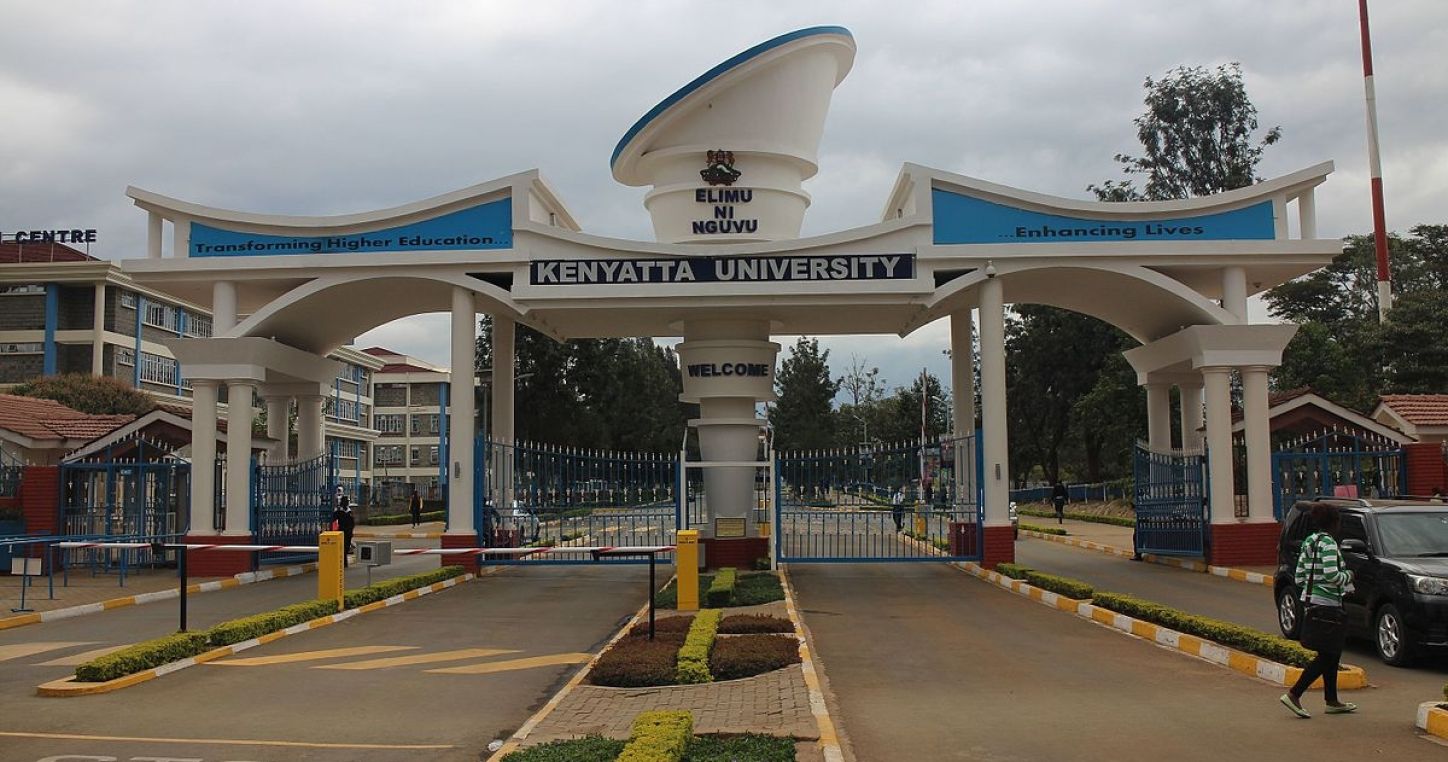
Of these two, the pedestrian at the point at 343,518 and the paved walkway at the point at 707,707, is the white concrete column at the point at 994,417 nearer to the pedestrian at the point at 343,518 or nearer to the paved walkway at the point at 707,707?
the paved walkway at the point at 707,707

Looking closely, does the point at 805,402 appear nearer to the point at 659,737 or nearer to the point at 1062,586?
the point at 1062,586

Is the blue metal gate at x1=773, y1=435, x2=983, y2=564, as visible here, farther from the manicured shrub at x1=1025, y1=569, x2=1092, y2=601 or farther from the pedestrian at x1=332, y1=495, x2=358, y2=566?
the pedestrian at x1=332, y1=495, x2=358, y2=566

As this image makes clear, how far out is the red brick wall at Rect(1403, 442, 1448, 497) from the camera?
2152 cm

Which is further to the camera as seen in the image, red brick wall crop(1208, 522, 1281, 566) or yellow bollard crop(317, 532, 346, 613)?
red brick wall crop(1208, 522, 1281, 566)

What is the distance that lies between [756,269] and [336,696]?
1244cm

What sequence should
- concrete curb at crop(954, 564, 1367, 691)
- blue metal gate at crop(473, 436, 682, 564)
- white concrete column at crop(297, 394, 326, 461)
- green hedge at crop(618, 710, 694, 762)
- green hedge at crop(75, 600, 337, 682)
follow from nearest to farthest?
green hedge at crop(618, 710, 694, 762) → concrete curb at crop(954, 564, 1367, 691) → green hedge at crop(75, 600, 337, 682) → blue metal gate at crop(473, 436, 682, 564) → white concrete column at crop(297, 394, 326, 461)

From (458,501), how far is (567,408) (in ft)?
90.2

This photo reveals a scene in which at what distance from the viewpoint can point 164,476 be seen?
23047 mm

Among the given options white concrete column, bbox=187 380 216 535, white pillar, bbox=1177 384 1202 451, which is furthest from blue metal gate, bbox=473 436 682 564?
white pillar, bbox=1177 384 1202 451

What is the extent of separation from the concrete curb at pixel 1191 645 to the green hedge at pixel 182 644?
9.59 metres

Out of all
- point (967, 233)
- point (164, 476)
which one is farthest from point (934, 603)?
point (164, 476)

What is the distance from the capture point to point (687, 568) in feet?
51.9

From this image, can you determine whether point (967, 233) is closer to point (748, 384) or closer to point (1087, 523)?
point (748, 384)

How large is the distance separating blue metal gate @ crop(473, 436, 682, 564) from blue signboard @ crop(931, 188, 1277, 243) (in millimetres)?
6541
